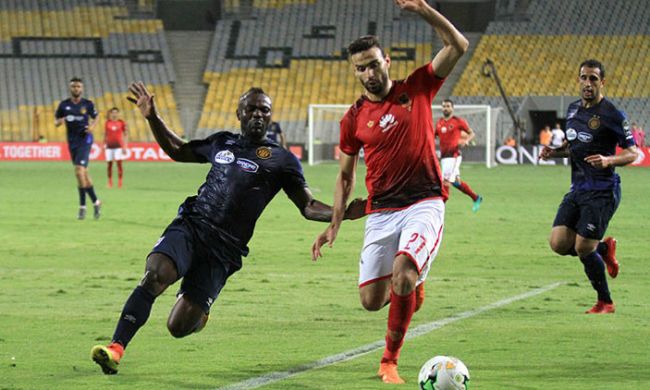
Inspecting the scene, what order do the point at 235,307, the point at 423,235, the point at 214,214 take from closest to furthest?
1. the point at 423,235
2. the point at 214,214
3. the point at 235,307

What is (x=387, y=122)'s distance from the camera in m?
7.71

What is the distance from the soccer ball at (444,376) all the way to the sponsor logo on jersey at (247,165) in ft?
6.96

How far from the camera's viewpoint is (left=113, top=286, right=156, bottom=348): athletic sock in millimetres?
7391

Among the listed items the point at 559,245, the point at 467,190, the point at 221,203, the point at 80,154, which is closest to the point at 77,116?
the point at 80,154

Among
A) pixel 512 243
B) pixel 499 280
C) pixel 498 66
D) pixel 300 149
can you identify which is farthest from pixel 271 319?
pixel 498 66

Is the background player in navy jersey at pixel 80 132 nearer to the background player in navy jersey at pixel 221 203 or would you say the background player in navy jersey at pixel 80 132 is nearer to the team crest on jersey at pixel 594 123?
the team crest on jersey at pixel 594 123

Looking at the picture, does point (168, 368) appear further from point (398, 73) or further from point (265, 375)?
point (398, 73)

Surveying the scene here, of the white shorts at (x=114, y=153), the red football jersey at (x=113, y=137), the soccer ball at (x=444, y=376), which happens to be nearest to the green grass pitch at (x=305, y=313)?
the soccer ball at (x=444, y=376)

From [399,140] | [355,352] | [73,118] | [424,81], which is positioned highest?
[424,81]

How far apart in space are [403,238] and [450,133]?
749 inches

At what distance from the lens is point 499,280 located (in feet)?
43.4

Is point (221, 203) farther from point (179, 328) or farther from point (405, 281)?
point (405, 281)

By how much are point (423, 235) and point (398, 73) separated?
49324mm

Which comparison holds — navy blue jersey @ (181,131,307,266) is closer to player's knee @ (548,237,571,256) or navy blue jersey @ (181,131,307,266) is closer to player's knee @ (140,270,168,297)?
player's knee @ (140,270,168,297)
